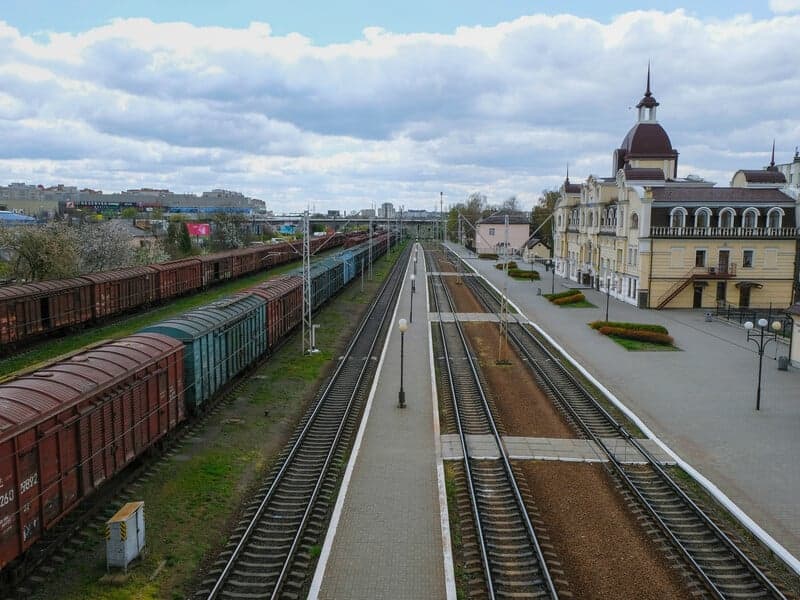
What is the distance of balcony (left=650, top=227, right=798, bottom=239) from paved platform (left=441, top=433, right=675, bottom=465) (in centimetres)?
3270

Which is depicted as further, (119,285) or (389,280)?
(389,280)

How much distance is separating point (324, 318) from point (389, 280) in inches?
1163

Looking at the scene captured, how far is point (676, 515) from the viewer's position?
14453 millimetres

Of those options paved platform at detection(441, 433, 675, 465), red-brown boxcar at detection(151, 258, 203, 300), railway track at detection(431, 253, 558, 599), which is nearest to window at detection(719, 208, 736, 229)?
railway track at detection(431, 253, 558, 599)

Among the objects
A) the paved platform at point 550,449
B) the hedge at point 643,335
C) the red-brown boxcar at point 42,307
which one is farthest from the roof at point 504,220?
the paved platform at point 550,449

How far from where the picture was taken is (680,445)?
761 inches

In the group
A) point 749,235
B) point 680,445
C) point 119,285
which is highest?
point 749,235

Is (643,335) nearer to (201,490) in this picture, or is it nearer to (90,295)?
(201,490)

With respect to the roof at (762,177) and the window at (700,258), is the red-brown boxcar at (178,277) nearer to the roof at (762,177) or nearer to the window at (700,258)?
the window at (700,258)

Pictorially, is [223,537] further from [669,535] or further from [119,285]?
[119,285]

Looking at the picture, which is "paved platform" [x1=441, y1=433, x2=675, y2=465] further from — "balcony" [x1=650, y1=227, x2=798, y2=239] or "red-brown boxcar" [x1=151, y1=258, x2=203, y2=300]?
"balcony" [x1=650, y1=227, x2=798, y2=239]

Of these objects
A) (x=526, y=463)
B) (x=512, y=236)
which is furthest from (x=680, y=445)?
(x=512, y=236)

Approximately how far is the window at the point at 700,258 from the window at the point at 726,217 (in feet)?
8.02

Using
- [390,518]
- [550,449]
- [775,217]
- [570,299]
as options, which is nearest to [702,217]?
[775,217]
